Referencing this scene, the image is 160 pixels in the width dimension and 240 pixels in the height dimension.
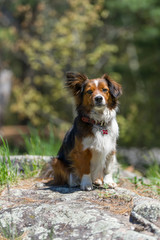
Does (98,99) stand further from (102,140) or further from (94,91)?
(102,140)

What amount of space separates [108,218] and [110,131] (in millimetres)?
1363

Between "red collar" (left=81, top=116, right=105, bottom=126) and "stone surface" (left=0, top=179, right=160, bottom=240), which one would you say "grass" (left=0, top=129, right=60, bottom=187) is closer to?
"stone surface" (left=0, top=179, right=160, bottom=240)

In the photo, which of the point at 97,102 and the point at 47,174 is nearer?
the point at 97,102

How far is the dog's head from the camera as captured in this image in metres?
4.02

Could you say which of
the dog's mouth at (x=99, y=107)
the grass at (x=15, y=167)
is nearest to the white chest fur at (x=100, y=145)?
the dog's mouth at (x=99, y=107)

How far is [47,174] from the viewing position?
16.1ft

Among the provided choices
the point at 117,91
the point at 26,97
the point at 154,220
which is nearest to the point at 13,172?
the point at 117,91

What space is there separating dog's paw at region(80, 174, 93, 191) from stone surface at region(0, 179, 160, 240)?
0.15 meters

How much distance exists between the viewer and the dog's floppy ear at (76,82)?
4.27 metres

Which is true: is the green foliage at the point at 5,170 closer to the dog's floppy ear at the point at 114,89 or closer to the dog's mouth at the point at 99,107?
the dog's mouth at the point at 99,107

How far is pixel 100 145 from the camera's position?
4.06 meters

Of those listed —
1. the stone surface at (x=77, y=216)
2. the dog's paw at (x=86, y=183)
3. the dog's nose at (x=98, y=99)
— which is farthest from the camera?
the dog's paw at (x=86, y=183)

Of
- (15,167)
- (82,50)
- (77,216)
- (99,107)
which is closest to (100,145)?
(99,107)

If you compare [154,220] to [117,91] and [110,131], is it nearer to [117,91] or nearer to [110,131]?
[110,131]
